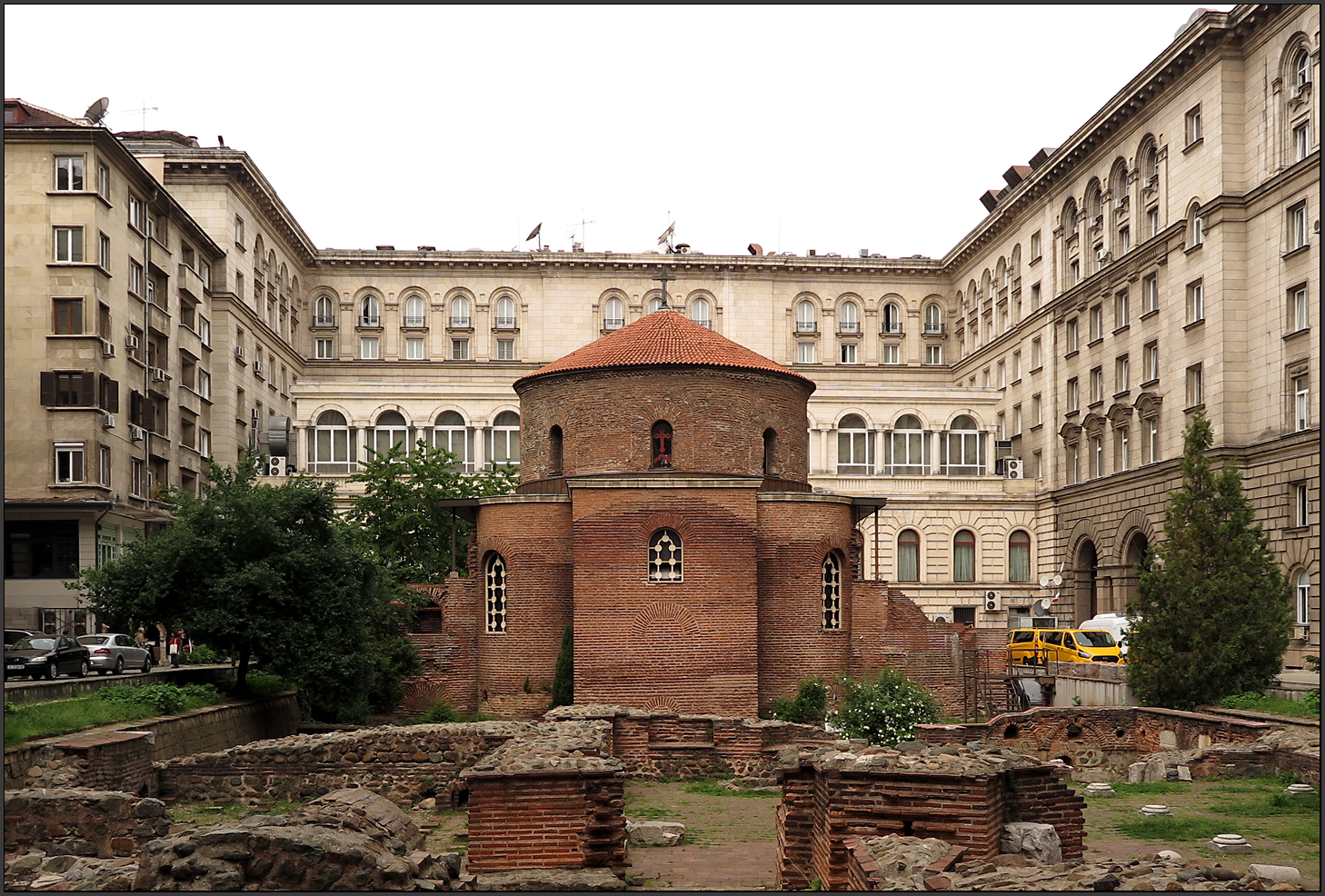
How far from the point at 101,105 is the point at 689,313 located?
3301 centimetres

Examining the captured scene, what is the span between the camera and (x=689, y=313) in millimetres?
76062

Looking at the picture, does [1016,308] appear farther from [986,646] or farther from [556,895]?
[556,895]

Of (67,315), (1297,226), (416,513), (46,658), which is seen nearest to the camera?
(46,658)

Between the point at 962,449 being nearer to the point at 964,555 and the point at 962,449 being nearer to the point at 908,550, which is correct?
the point at 964,555

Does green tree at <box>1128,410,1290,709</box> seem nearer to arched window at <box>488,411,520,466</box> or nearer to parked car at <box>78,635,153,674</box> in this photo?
parked car at <box>78,635,153,674</box>

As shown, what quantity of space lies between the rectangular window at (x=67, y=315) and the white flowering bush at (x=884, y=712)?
91.4 feet

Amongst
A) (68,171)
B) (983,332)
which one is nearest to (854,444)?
(983,332)

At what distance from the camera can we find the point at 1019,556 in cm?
6138

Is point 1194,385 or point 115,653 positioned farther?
point 1194,385

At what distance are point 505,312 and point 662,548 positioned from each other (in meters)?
48.0

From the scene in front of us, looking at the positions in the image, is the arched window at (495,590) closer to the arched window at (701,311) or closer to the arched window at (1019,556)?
the arched window at (1019,556)

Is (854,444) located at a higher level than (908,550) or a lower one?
higher

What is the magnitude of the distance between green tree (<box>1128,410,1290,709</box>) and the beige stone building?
9.88 meters

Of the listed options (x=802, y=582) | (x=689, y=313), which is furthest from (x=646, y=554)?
(x=689, y=313)
